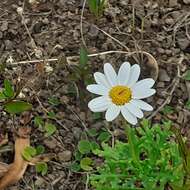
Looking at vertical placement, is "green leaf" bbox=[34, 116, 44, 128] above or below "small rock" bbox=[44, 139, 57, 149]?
above

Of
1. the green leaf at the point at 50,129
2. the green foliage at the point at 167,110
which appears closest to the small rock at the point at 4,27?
the green leaf at the point at 50,129

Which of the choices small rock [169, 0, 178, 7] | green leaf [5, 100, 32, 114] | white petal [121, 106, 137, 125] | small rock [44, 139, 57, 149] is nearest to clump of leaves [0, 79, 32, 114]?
green leaf [5, 100, 32, 114]

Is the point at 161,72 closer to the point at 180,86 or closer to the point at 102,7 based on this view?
the point at 180,86

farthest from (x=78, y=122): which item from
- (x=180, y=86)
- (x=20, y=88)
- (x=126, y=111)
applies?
(x=126, y=111)

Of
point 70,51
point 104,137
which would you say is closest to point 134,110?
point 104,137

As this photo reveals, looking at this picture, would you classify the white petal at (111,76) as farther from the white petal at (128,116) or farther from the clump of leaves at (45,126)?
the clump of leaves at (45,126)

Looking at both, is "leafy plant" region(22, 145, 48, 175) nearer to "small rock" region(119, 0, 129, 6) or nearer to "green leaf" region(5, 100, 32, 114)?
"green leaf" region(5, 100, 32, 114)
